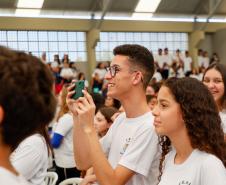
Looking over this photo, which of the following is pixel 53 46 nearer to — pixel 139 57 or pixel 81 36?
pixel 81 36

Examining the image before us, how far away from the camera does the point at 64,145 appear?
564 cm

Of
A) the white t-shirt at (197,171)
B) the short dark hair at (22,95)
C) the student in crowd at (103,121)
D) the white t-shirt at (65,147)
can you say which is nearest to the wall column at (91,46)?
the white t-shirt at (65,147)

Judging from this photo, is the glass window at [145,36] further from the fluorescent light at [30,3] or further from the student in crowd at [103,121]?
the student in crowd at [103,121]

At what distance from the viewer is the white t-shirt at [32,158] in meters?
3.01

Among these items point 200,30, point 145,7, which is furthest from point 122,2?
point 200,30

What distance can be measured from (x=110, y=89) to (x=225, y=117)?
3.62 feet

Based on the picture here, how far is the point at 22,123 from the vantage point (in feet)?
3.83

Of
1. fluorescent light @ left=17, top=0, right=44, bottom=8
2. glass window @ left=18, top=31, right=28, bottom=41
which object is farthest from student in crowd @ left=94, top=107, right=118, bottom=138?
glass window @ left=18, top=31, right=28, bottom=41

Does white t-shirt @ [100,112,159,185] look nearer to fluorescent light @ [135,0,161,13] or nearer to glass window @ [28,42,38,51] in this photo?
glass window @ [28,42,38,51]

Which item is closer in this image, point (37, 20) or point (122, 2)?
point (37, 20)

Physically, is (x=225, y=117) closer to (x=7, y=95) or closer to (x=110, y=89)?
(x=110, y=89)

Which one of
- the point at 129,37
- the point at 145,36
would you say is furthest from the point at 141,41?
the point at 129,37

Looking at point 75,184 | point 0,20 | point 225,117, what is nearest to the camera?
point 225,117

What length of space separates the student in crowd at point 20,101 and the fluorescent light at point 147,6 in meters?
16.8
